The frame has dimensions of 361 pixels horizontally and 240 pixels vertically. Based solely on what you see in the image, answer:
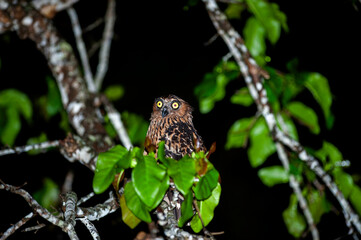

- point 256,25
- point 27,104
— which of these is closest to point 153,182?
point 256,25

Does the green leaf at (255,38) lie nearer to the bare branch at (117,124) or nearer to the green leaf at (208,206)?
the bare branch at (117,124)

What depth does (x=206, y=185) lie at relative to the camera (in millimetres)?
1582

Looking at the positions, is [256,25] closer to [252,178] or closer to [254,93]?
[254,93]

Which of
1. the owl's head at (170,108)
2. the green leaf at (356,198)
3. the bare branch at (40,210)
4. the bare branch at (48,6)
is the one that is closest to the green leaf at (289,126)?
the green leaf at (356,198)

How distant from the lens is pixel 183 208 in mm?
1600

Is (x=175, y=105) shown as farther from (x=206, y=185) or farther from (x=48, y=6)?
(x=206, y=185)

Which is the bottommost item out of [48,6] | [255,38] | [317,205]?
[317,205]

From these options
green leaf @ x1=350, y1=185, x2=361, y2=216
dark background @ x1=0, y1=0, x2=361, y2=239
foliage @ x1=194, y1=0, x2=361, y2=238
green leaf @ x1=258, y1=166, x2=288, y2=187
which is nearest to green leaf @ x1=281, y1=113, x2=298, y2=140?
foliage @ x1=194, y1=0, x2=361, y2=238

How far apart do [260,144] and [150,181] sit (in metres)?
1.65

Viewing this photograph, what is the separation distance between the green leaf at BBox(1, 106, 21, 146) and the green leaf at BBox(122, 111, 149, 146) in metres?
1.03

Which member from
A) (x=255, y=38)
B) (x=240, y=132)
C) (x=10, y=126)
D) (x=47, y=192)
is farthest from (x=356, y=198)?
(x=10, y=126)

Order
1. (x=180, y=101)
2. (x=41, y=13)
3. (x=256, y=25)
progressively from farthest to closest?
(x=180, y=101)
(x=41, y=13)
(x=256, y=25)

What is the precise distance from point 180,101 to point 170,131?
0.55 metres

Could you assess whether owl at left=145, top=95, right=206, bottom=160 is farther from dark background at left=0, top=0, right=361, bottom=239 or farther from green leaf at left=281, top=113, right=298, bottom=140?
green leaf at left=281, top=113, right=298, bottom=140
